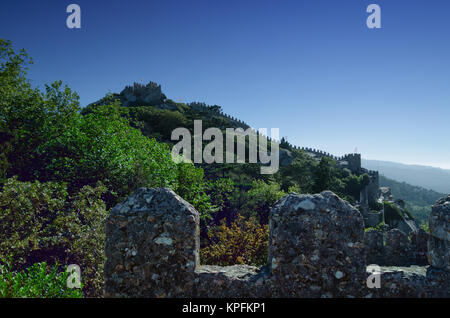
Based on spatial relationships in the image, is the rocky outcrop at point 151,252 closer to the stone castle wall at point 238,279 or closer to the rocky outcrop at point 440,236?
the stone castle wall at point 238,279

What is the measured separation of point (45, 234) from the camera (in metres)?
8.27

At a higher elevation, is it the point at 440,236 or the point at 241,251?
the point at 440,236

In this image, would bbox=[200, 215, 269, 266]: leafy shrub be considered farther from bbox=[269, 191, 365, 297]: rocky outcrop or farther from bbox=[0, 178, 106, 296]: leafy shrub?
bbox=[269, 191, 365, 297]: rocky outcrop

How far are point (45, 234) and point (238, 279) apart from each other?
25.1 feet

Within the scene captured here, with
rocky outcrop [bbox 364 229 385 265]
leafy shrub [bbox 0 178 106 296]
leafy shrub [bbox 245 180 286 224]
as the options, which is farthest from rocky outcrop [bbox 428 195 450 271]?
leafy shrub [bbox 245 180 286 224]

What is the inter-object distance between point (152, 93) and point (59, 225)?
8866 cm

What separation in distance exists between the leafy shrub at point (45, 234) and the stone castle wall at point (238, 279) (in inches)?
177

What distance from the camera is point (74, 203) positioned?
9133mm

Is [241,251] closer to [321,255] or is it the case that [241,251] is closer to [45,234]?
[45,234]

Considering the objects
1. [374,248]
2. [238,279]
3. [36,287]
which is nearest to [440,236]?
[374,248]

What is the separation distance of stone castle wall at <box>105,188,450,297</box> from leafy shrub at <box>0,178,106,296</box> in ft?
14.8

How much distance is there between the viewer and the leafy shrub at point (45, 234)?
7395 millimetres

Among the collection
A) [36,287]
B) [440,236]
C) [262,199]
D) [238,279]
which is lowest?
[262,199]

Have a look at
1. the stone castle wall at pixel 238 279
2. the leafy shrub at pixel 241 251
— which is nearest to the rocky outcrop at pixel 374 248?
the stone castle wall at pixel 238 279
